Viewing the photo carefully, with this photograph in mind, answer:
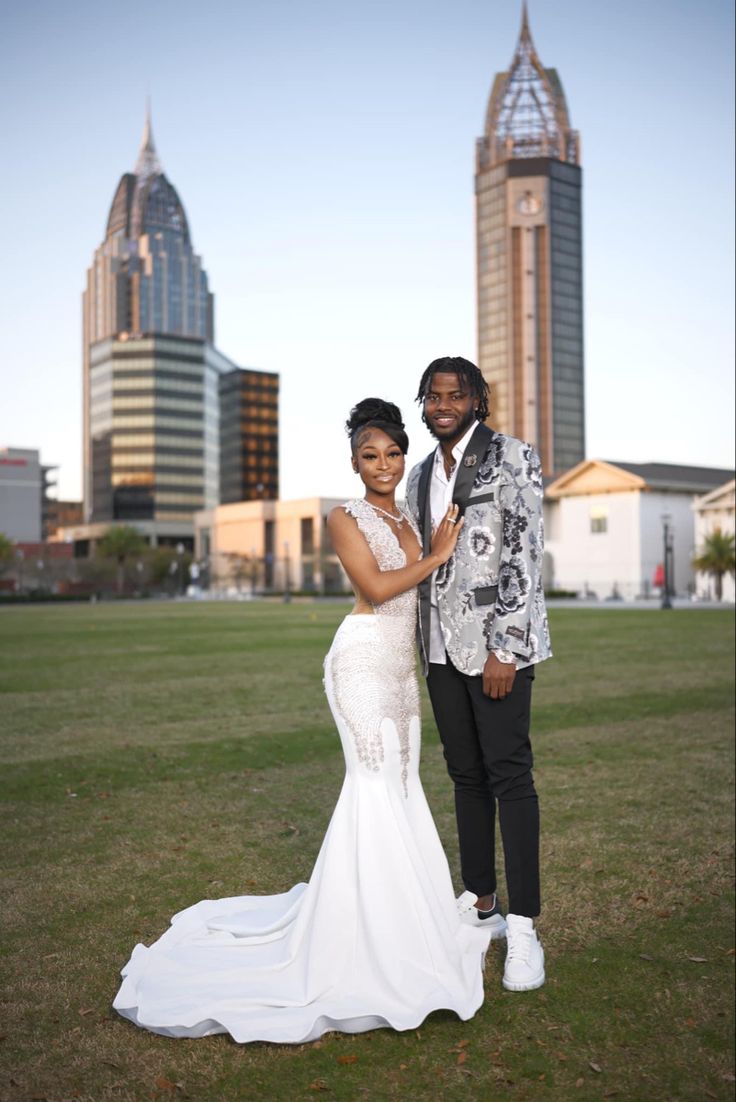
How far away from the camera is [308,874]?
5281 millimetres

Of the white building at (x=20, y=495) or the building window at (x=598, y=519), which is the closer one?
the building window at (x=598, y=519)

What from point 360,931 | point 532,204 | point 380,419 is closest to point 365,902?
point 360,931

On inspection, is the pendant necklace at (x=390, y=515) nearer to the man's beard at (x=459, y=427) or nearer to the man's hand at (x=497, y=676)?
the man's beard at (x=459, y=427)

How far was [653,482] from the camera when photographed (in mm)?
73688

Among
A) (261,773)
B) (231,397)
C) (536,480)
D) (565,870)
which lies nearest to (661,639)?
(261,773)

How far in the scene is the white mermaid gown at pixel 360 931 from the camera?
3.47 meters

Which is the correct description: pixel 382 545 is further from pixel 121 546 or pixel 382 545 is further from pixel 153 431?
pixel 153 431

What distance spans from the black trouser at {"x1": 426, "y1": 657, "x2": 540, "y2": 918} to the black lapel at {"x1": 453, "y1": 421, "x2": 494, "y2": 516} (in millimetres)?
714

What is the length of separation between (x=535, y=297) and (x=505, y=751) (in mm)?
155148

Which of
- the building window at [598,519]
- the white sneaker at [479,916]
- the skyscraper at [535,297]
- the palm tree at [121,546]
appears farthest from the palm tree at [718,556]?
the skyscraper at [535,297]

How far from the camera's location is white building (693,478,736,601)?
64125 millimetres

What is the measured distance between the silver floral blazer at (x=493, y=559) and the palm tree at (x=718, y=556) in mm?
59684

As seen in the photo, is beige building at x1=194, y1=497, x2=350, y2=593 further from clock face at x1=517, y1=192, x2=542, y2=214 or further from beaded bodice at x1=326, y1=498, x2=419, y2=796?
beaded bodice at x1=326, y1=498, x2=419, y2=796

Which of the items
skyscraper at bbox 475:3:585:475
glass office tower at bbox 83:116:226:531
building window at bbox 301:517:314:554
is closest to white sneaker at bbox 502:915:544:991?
→ building window at bbox 301:517:314:554
